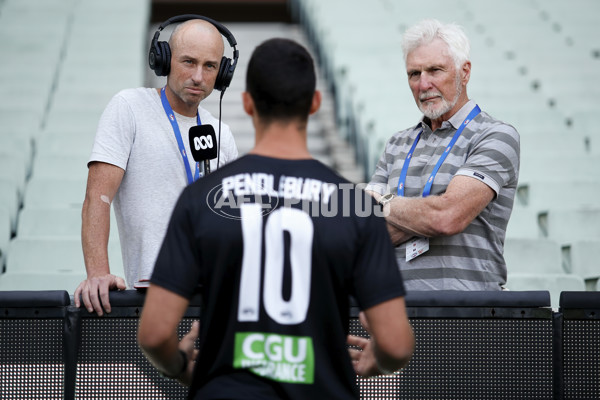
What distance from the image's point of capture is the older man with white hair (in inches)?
84.7

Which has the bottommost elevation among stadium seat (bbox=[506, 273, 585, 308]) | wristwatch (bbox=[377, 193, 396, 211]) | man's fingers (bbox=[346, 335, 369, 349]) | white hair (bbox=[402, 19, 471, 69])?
man's fingers (bbox=[346, 335, 369, 349])

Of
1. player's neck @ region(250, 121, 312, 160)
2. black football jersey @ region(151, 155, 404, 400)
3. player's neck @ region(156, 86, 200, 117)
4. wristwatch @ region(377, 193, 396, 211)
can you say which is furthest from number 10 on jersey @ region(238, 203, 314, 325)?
player's neck @ region(156, 86, 200, 117)

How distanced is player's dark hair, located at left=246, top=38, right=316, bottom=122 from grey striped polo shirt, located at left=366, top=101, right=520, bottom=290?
0.88m

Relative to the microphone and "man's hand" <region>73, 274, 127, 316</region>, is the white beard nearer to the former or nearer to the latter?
the microphone

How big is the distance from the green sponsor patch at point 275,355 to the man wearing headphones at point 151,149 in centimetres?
80

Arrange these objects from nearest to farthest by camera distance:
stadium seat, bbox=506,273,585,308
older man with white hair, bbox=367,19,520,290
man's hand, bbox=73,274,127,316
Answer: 1. man's hand, bbox=73,274,127,316
2. older man with white hair, bbox=367,19,520,290
3. stadium seat, bbox=506,273,585,308

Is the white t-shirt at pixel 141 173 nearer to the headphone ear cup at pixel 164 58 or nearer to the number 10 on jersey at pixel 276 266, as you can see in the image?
the headphone ear cup at pixel 164 58

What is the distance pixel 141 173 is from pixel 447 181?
0.89m

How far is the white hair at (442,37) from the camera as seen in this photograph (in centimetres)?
239

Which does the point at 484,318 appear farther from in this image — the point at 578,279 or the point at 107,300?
the point at 578,279

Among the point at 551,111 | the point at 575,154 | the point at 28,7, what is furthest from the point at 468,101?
the point at 28,7

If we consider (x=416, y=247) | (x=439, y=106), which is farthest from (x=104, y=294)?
(x=439, y=106)

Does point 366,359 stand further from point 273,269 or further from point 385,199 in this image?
point 385,199

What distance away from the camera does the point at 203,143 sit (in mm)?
2119
